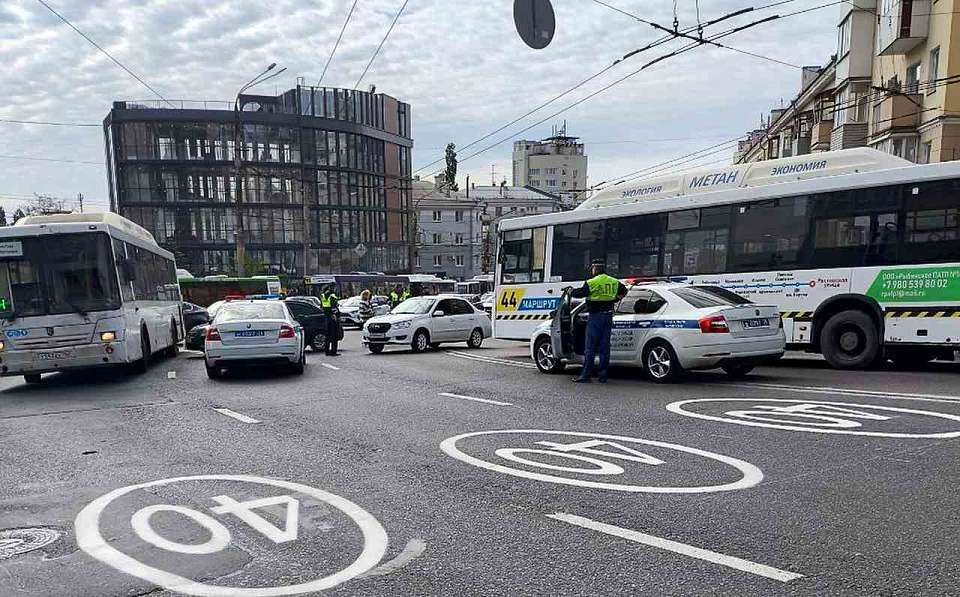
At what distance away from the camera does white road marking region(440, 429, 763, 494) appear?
5.27m

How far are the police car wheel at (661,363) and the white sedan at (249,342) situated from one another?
678 centimetres

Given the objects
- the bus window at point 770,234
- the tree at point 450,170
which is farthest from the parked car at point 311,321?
the tree at point 450,170

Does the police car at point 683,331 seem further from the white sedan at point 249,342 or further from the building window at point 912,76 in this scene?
the building window at point 912,76

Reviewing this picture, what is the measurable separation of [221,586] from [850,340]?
1145 centimetres

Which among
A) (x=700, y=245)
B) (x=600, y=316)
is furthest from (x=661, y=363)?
(x=700, y=245)

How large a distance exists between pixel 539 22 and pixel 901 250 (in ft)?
24.5

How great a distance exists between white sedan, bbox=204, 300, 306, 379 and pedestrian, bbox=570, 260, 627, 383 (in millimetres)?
5842

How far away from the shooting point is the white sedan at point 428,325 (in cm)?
2050

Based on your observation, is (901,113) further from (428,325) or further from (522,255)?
(428,325)

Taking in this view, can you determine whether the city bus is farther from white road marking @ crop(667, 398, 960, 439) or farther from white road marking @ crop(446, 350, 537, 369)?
white road marking @ crop(667, 398, 960, 439)

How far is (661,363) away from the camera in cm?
1120

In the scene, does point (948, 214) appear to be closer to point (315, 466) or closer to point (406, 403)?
point (406, 403)

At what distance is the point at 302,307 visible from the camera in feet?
71.9

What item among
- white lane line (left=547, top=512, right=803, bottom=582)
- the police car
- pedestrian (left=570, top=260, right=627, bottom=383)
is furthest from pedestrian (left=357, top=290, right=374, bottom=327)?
white lane line (left=547, top=512, right=803, bottom=582)
